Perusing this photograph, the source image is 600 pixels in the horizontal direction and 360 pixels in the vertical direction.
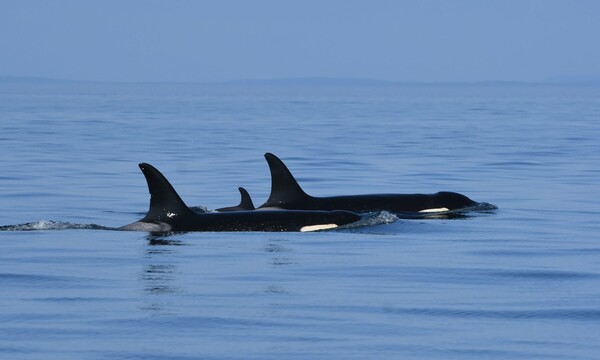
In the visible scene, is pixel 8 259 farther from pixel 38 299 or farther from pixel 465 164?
pixel 465 164

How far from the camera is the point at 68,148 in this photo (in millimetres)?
31156

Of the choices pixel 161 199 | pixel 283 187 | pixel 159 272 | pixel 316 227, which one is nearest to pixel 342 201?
pixel 283 187

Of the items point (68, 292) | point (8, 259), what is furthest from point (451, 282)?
point (8, 259)

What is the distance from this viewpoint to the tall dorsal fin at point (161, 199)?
1284 cm

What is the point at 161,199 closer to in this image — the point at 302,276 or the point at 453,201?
the point at 302,276

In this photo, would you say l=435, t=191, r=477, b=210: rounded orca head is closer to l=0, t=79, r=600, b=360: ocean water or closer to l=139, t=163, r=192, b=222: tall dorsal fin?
l=0, t=79, r=600, b=360: ocean water

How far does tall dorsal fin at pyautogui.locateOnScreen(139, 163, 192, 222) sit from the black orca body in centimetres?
233

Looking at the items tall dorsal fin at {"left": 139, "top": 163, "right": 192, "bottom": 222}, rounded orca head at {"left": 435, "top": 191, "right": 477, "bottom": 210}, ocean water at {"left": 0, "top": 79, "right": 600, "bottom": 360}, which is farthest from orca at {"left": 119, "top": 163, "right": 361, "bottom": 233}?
rounded orca head at {"left": 435, "top": 191, "right": 477, "bottom": 210}

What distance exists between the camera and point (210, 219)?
13.7 m

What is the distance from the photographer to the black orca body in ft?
52.0

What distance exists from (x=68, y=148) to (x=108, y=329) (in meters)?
23.4

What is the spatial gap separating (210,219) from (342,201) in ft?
9.49

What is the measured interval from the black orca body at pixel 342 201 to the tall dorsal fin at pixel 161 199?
7.64ft

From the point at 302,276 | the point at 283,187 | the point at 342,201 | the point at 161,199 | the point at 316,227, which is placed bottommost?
the point at 302,276
